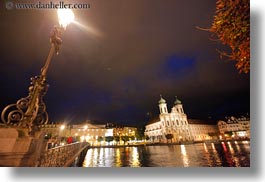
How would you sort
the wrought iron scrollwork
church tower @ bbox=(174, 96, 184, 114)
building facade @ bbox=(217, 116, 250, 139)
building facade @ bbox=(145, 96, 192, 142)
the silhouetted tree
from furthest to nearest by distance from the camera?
1. building facade @ bbox=(145, 96, 192, 142)
2. church tower @ bbox=(174, 96, 184, 114)
3. building facade @ bbox=(217, 116, 250, 139)
4. the silhouetted tree
5. the wrought iron scrollwork

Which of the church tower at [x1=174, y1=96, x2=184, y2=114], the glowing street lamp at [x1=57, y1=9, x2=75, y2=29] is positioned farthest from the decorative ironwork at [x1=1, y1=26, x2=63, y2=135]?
the church tower at [x1=174, y1=96, x2=184, y2=114]

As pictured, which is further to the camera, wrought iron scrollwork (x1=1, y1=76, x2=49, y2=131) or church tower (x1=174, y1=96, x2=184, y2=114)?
church tower (x1=174, y1=96, x2=184, y2=114)

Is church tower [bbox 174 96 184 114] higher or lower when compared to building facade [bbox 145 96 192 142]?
higher

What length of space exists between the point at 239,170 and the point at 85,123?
3.38m

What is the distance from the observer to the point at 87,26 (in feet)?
12.7

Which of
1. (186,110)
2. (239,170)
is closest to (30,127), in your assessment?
(186,110)

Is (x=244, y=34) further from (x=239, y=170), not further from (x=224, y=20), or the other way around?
(x=239, y=170)

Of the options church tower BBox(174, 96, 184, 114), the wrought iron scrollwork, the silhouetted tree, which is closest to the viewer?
the wrought iron scrollwork

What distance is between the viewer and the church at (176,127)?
3.75 metres

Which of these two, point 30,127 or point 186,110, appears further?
point 186,110

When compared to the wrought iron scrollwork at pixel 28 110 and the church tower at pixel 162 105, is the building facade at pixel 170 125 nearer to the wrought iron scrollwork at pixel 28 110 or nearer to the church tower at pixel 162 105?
the church tower at pixel 162 105

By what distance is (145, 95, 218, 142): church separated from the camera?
375 centimetres

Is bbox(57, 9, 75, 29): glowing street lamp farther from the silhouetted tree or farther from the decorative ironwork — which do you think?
the silhouetted tree

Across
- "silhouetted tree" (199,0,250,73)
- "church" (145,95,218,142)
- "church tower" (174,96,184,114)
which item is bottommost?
"church" (145,95,218,142)
